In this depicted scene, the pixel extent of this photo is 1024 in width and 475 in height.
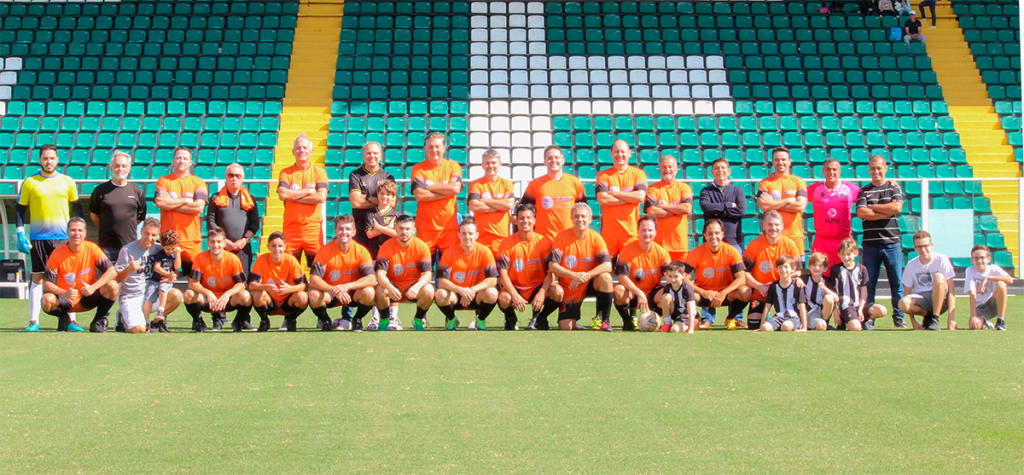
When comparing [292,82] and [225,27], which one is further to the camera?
[225,27]

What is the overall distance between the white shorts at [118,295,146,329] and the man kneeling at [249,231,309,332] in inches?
35.0

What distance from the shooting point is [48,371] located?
4602 mm

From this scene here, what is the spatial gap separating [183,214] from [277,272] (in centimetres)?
123

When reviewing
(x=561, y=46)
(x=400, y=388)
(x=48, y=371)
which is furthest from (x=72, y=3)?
(x=400, y=388)

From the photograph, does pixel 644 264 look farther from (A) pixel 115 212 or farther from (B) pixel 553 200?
(A) pixel 115 212

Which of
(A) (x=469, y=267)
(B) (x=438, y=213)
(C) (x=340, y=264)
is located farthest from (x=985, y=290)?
(C) (x=340, y=264)

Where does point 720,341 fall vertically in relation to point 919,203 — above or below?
below

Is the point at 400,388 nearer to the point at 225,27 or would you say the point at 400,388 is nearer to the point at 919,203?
the point at 919,203

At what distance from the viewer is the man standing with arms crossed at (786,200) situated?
8294 millimetres

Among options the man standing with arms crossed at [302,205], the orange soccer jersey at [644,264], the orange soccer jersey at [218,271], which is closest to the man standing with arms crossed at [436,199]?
the man standing with arms crossed at [302,205]

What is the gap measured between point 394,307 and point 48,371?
3165mm

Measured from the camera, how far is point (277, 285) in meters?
7.41

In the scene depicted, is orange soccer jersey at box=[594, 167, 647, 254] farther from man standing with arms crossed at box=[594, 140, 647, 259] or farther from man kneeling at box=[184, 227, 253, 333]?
man kneeling at box=[184, 227, 253, 333]

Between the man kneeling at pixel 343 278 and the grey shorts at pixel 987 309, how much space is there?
5058mm
